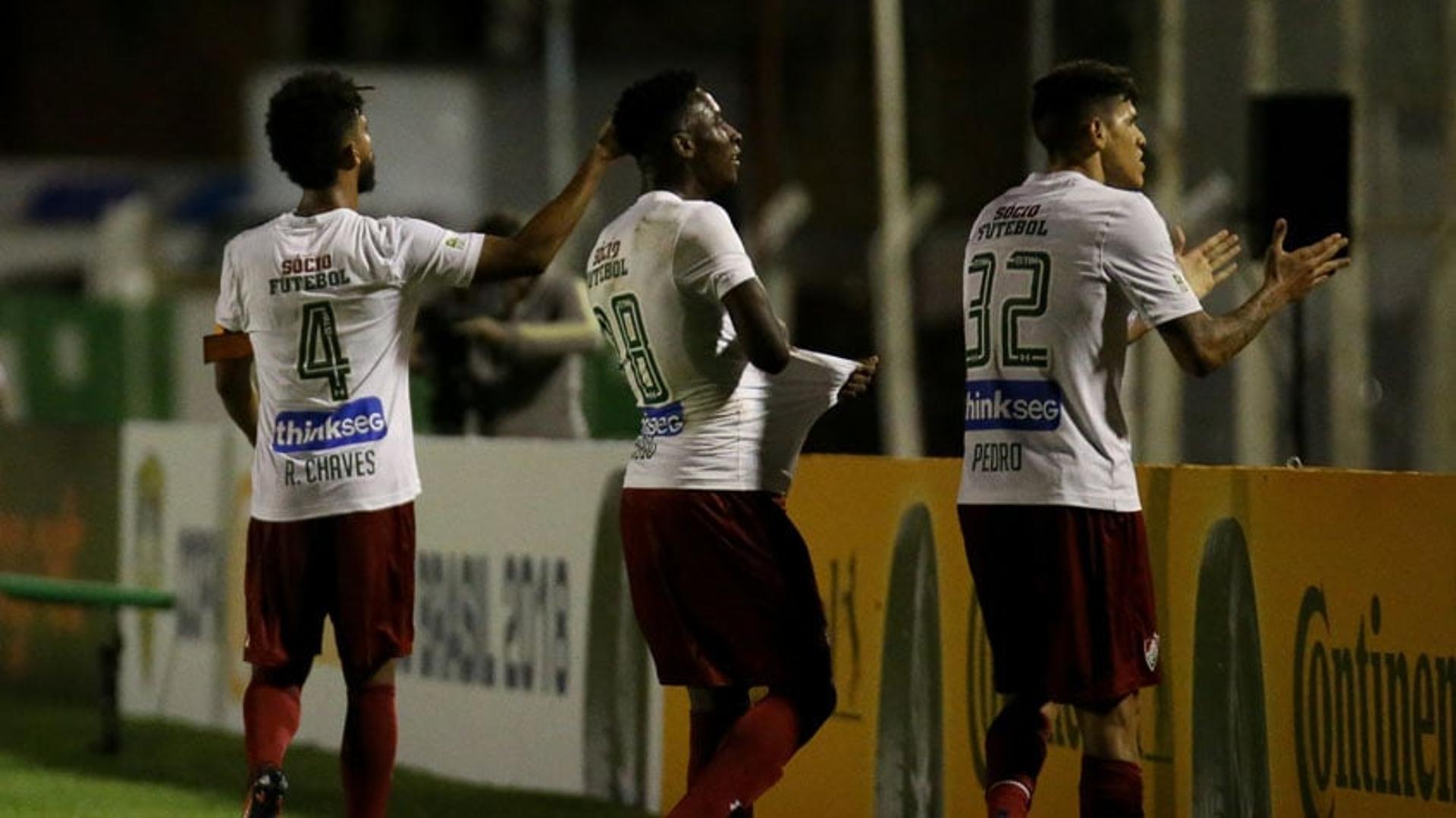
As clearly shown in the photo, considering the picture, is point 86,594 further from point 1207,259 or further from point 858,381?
point 1207,259

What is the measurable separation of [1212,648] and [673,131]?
1.86 m

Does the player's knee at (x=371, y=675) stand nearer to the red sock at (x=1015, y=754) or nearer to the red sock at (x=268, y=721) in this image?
the red sock at (x=268, y=721)

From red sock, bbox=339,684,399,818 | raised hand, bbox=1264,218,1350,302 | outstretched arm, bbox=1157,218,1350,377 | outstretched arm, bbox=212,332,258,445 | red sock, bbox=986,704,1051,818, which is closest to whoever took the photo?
outstretched arm, bbox=1157,218,1350,377

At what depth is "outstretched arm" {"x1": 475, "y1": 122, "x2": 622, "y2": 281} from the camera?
688 cm

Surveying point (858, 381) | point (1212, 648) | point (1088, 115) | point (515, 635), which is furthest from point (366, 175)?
point (515, 635)

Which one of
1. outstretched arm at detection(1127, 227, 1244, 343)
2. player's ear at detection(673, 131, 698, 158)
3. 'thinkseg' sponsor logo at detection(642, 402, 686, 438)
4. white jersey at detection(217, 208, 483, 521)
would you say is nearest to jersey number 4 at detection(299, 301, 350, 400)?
white jersey at detection(217, 208, 483, 521)

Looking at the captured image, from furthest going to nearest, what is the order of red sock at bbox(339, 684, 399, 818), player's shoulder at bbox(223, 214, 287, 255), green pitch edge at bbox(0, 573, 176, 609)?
green pitch edge at bbox(0, 573, 176, 609) → red sock at bbox(339, 684, 399, 818) → player's shoulder at bbox(223, 214, 287, 255)

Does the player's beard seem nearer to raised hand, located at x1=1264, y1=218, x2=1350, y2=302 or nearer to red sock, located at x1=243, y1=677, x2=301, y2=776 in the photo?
red sock, located at x1=243, y1=677, x2=301, y2=776

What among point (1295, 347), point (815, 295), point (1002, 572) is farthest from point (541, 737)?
point (815, 295)

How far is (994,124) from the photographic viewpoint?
31688 millimetres

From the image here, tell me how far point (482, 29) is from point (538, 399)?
1369 inches

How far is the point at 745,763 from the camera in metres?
6.83

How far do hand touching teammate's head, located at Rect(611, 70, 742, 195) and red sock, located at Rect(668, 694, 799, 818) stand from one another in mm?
1168

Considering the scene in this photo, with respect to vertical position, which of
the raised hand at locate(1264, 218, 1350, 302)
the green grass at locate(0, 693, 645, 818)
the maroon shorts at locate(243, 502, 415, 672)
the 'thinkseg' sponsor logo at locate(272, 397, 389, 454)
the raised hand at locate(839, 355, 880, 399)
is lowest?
the green grass at locate(0, 693, 645, 818)
